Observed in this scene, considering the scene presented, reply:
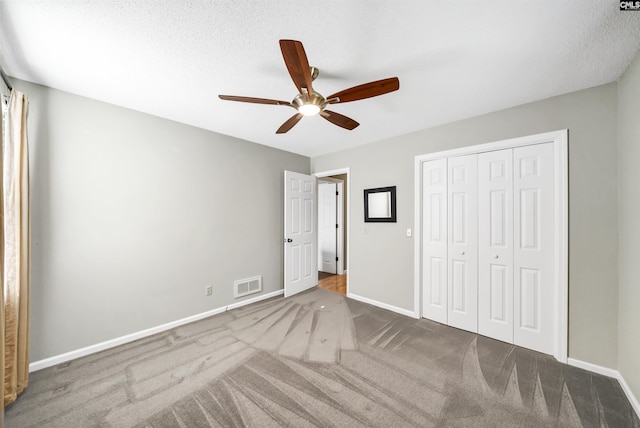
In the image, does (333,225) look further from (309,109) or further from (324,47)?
(324,47)

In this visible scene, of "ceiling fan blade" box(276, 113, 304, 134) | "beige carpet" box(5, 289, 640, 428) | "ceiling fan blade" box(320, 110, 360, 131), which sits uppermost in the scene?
"ceiling fan blade" box(276, 113, 304, 134)

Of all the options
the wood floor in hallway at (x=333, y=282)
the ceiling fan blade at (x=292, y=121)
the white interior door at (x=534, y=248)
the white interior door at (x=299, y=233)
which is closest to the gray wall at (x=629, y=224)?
the white interior door at (x=534, y=248)

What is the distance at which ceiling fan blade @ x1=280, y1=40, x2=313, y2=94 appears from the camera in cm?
128

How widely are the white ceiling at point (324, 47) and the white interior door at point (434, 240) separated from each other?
2.90 ft

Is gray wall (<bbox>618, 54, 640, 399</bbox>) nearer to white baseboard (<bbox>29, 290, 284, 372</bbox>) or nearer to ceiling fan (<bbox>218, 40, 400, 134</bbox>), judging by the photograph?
ceiling fan (<bbox>218, 40, 400, 134</bbox>)

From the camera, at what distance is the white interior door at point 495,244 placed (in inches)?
101

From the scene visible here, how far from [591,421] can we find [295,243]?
346 cm

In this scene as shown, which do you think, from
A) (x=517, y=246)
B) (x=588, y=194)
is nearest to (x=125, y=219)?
(x=517, y=246)

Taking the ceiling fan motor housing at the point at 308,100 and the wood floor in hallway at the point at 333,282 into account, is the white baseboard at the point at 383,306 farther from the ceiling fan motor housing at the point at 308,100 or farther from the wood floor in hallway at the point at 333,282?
the ceiling fan motor housing at the point at 308,100

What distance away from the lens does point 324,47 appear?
167cm

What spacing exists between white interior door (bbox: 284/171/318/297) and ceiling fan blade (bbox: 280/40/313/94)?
242cm

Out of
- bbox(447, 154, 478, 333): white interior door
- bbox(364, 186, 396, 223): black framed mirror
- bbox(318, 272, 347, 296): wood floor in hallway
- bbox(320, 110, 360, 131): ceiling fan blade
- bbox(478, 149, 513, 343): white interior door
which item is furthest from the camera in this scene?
bbox(318, 272, 347, 296): wood floor in hallway

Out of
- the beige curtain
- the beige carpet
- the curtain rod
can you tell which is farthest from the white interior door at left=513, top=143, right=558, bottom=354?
the curtain rod

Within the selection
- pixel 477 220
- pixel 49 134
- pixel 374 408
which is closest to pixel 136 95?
pixel 49 134
